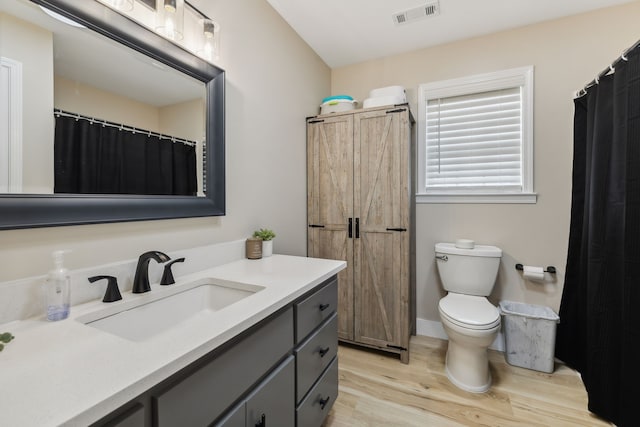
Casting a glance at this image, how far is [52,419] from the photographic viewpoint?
43 cm

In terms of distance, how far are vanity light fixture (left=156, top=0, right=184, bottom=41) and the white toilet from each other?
216cm

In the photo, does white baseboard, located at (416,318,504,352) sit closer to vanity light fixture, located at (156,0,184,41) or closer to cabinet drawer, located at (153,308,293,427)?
cabinet drawer, located at (153,308,293,427)

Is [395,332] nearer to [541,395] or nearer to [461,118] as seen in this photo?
[541,395]

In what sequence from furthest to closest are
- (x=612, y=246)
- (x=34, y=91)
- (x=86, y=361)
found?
(x=612, y=246)
(x=34, y=91)
(x=86, y=361)

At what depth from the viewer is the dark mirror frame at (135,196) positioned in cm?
85

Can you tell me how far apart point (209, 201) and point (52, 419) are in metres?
1.07

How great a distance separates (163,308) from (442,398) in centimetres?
167

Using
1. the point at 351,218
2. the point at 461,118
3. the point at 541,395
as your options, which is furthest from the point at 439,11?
the point at 541,395

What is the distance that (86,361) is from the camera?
600 mm

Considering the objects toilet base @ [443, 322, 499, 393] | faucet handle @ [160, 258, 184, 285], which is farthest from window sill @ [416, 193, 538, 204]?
faucet handle @ [160, 258, 184, 285]

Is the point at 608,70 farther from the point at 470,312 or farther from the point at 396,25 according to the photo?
the point at 470,312

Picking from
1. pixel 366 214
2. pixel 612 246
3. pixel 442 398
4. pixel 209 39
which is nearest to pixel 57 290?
pixel 209 39

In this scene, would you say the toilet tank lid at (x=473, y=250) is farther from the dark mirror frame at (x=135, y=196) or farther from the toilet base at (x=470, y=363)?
the dark mirror frame at (x=135, y=196)

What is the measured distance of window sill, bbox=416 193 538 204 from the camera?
219cm
